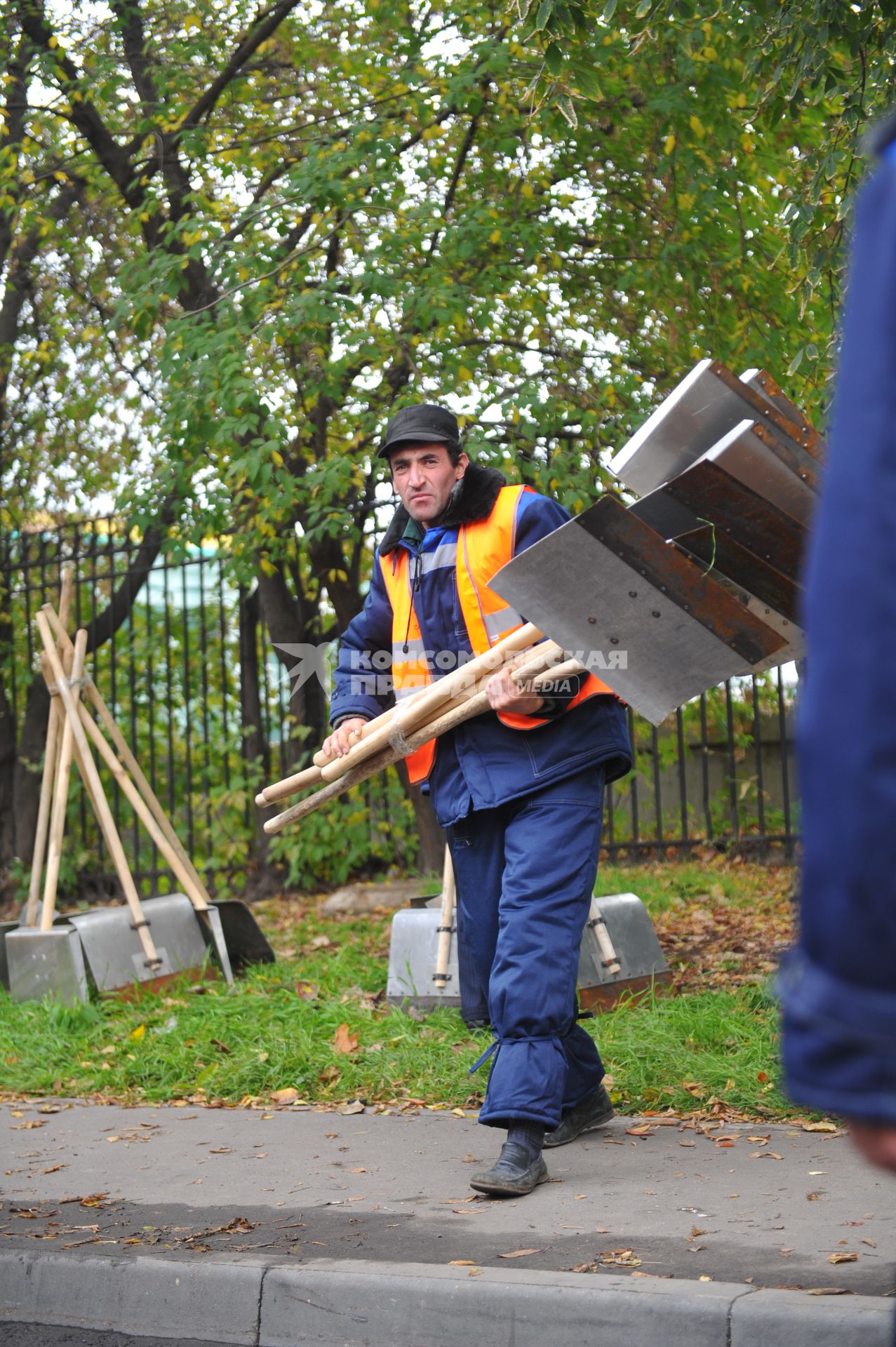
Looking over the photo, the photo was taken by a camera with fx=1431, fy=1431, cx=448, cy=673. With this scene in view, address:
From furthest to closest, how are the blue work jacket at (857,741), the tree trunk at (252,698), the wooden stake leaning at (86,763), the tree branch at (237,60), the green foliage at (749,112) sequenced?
the tree trunk at (252,698) < the tree branch at (237,60) < the wooden stake leaning at (86,763) < the green foliage at (749,112) < the blue work jacket at (857,741)

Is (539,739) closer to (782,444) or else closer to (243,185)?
(782,444)

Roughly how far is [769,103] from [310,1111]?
4225 mm

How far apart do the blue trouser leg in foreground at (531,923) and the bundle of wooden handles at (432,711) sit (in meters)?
0.31

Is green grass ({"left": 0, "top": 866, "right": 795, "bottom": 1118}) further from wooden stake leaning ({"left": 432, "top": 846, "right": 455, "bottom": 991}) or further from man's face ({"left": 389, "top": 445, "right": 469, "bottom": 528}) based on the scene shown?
man's face ({"left": 389, "top": 445, "right": 469, "bottom": 528})

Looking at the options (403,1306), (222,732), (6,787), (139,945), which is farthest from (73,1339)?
A: (6,787)

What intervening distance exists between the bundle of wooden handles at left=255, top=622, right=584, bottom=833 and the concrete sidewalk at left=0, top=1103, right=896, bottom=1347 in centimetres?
108

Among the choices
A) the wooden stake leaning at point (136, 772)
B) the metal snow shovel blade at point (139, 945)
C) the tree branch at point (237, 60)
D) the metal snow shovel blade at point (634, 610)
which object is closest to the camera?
the metal snow shovel blade at point (634, 610)

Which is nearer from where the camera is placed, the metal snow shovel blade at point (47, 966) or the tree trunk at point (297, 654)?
the metal snow shovel blade at point (47, 966)

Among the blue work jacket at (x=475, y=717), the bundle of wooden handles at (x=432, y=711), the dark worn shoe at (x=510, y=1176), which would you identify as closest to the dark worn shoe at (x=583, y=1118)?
the dark worn shoe at (x=510, y=1176)

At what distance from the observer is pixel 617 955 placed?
587cm

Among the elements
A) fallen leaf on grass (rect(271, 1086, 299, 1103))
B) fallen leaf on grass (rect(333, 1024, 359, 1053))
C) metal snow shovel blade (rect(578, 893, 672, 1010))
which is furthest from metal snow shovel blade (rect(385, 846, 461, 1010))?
fallen leaf on grass (rect(271, 1086, 299, 1103))

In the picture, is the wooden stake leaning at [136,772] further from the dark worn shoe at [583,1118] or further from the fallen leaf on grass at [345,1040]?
the dark worn shoe at [583,1118]

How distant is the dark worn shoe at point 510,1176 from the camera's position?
375cm

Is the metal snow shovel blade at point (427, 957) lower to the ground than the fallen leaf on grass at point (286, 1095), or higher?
higher
